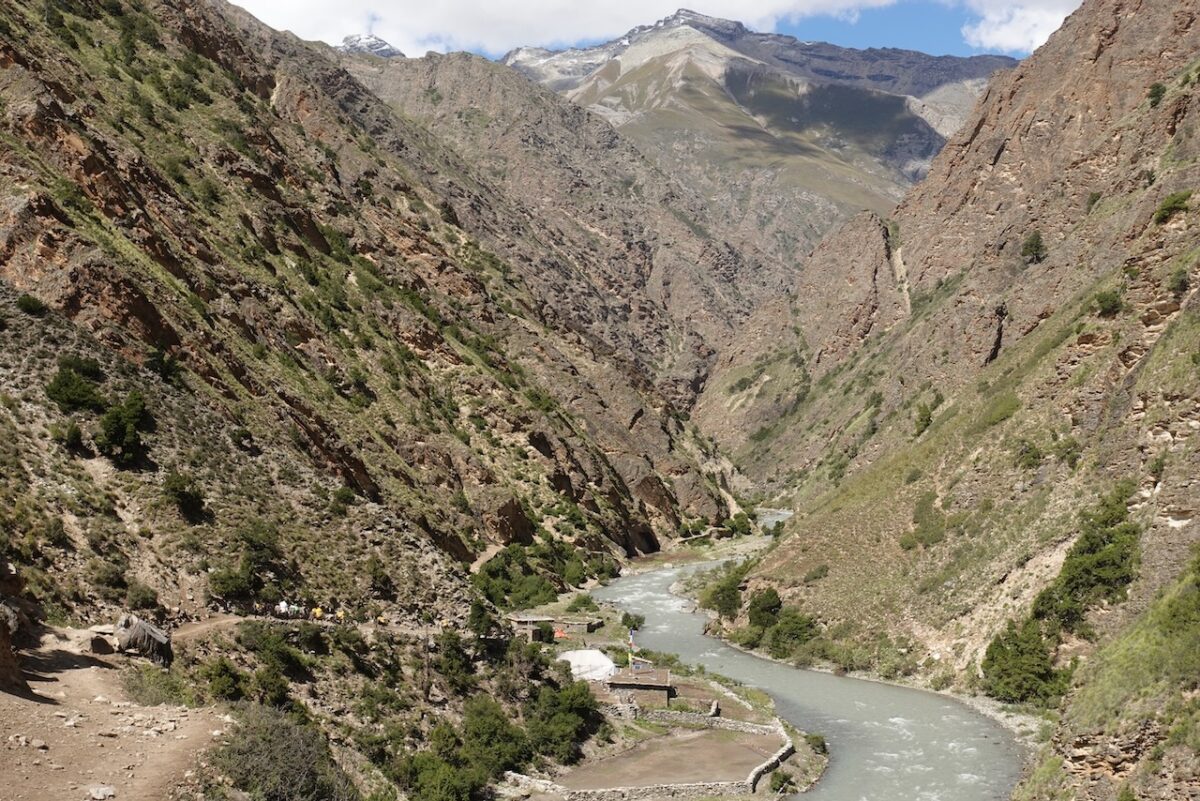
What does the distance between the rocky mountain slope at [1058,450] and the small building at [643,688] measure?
14.1 m

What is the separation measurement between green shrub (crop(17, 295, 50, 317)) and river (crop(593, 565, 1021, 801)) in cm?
3391

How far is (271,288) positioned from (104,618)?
4142cm

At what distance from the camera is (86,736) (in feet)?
74.1

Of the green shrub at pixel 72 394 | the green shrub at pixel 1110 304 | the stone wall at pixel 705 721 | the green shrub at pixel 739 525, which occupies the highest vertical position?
the green shrub at pixel 1110 304

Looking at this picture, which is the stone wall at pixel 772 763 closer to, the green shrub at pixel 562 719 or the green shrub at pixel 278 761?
the green shrub at pixel 562 719

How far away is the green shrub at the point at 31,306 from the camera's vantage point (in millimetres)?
39844

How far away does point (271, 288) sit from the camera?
68.9 m

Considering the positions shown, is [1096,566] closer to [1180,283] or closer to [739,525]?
[1180,283]

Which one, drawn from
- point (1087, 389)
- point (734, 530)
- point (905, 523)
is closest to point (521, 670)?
point (905, 523)

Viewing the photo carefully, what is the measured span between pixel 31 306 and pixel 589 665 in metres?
28.4

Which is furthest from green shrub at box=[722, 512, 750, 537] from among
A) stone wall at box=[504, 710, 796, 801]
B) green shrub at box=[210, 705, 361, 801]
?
green shrub at box=[210, 705, 361, 801]

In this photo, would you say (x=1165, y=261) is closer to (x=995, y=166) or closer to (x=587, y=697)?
(x=587, y=697)

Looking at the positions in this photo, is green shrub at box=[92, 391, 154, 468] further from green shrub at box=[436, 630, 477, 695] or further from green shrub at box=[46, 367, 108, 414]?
green shrub at box=[436, 630, 477, 695]

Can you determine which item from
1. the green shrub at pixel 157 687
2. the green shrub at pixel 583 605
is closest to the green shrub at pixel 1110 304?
the green shrub at pixel 583 605
